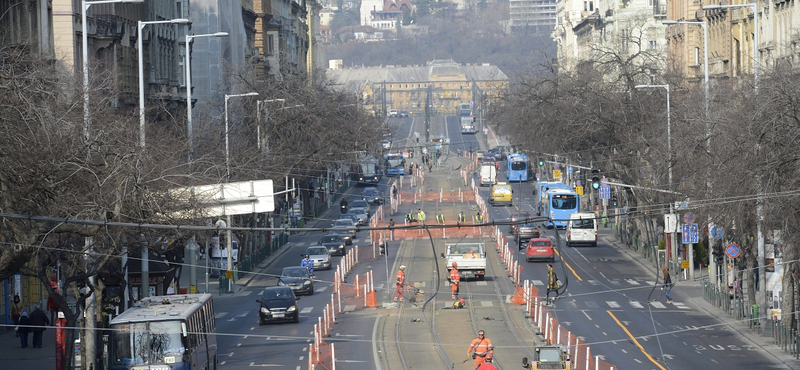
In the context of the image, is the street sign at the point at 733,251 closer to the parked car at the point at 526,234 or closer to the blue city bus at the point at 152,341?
the blue city bus at the point at 152,341

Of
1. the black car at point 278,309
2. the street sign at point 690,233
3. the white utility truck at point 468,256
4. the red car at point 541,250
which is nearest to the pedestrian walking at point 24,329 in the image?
the black car at point 278,309

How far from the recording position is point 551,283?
157 ft

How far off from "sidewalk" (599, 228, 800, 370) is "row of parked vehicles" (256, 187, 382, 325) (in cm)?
1278

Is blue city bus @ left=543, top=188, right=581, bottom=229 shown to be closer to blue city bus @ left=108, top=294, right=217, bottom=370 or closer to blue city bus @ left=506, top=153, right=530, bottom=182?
blue city bus @ left=506, top=153, right=530, bottom=182

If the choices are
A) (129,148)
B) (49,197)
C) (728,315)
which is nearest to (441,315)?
(728,315)

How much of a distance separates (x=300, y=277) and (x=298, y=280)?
0.25m

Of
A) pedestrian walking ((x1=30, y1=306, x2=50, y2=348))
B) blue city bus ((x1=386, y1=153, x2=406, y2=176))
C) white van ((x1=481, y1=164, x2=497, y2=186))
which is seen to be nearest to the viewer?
pedestrian walking ((x1=30, y1=306, x2=50, y2=348))

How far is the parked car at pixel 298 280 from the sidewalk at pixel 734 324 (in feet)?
48.6

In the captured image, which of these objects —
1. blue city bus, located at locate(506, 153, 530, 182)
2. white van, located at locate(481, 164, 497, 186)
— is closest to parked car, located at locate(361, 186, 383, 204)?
white van, located at locate(481, 164, 497, 186)

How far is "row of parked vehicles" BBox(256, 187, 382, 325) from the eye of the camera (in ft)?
146

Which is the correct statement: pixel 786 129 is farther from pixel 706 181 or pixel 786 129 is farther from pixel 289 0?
pixel 289 0

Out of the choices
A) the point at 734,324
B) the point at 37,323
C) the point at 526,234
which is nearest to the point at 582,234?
the point at 526,234

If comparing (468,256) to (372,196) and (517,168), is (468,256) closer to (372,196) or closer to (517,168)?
(372,196)

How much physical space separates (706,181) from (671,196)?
1667cm
